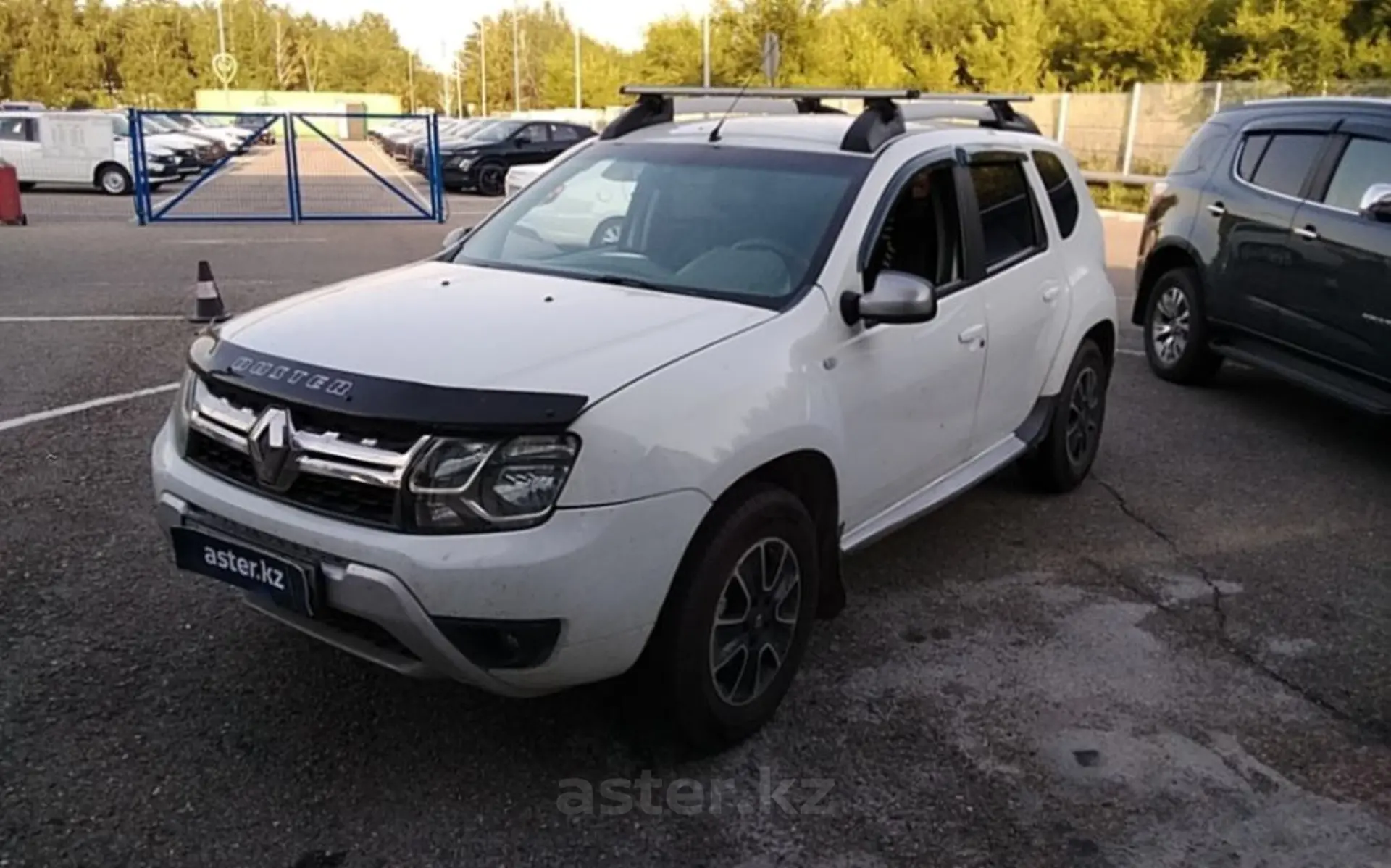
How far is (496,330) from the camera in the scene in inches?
128

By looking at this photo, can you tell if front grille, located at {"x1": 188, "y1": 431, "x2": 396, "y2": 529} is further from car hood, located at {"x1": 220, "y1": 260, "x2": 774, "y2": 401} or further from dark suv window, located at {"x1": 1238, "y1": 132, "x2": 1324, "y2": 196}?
dark suv window, located at {"x1": 1238, "y1": 132, "x2": 1324, "y2": 196}

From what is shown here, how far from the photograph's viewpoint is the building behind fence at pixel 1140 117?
21.6 metres

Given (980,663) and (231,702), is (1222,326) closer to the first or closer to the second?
(980,663)

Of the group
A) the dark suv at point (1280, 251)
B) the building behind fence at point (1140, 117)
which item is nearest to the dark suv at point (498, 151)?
the building behind fence at point (1140, 117)

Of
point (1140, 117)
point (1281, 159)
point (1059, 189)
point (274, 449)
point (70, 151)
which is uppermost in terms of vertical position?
point (1140, 117)

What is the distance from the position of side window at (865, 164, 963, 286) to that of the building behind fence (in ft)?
58.0

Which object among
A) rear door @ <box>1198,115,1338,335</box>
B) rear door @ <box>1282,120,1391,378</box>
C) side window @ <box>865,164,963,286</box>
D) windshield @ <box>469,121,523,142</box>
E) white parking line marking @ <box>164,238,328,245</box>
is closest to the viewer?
side window @ <box>865,164,963,286</box>

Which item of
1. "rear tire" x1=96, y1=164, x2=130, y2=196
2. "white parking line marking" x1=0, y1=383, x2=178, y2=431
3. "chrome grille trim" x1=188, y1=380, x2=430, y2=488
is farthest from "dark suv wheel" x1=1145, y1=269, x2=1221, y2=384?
"rear tire" x1=96, y1=164, x2=130, y2=196

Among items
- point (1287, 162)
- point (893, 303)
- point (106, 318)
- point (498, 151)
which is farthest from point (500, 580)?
point (498, 151)

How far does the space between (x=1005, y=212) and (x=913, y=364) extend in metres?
1.21

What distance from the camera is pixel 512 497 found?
280cm

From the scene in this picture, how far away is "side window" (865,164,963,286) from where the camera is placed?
4.02 meters

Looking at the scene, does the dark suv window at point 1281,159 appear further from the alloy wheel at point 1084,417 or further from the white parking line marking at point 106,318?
the white parking line marking at point 106,318

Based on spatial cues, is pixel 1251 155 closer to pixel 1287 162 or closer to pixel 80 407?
pixel 1287 162
